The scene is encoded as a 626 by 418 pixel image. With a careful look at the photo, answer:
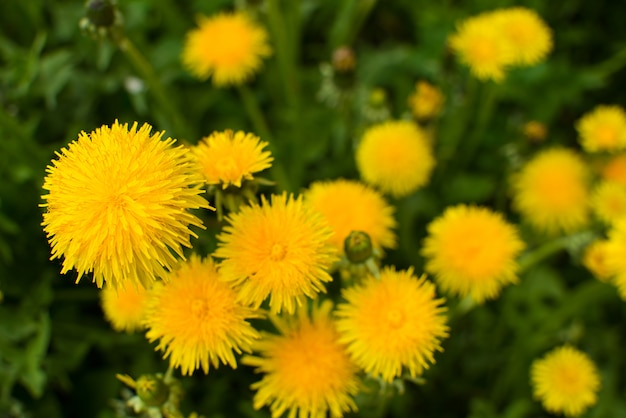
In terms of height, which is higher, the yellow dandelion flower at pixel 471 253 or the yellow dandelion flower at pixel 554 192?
the yellow dandelion flower at pixel 554 192

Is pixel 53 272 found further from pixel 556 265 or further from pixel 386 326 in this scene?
pixel 556 265

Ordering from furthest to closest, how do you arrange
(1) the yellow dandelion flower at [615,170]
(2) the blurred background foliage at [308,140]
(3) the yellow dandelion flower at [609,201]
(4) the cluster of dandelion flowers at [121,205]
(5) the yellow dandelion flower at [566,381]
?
1. (1) the yellow dandelion flower at [615,170]
2. (3) the yellow dandelion flower at [609,201]
3. (2) the blurred background foliage at [308,140]
4. (5) the yellow dandelion flower at [566,381]
5. (4) the cluster of dandelion flowers at [121,205]

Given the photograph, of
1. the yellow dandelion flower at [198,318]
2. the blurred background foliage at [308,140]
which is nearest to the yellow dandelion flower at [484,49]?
the blurred background foliage at [308,140]

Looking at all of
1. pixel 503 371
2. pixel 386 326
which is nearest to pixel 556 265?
pixel 503 371

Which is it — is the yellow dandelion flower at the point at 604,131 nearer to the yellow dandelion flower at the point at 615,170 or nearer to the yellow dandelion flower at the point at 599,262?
the yellow dandelion flower at the point at 615,170

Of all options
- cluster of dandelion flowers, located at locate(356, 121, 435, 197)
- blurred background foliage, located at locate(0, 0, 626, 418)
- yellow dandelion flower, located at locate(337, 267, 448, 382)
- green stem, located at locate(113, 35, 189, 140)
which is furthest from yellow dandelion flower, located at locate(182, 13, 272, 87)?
yellow dandelion flower, located at locate(337, 267, 448, 382)

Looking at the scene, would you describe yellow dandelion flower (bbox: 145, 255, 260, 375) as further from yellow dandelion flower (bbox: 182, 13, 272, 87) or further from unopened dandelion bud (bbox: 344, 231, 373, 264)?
yellow dandelion flower (bbox: 182, 13, 272, 87)
